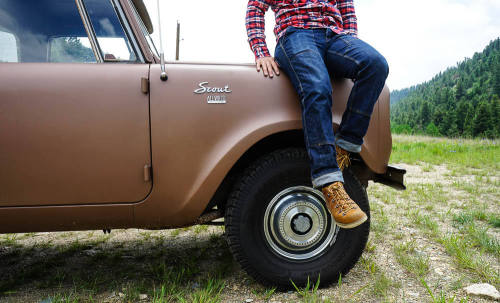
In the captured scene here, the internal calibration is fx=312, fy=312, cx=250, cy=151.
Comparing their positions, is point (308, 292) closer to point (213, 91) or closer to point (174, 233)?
point (213, 91)

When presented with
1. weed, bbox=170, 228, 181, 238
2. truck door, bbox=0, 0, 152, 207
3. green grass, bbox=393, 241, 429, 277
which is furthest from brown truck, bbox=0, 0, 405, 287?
weed, bbox=170, 228, 181, 238

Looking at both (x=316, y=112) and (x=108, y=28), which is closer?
(x=316, y=112)

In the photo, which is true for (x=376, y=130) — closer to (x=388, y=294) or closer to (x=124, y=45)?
(x=388, y=294)

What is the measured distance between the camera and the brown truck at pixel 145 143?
4.98 ft

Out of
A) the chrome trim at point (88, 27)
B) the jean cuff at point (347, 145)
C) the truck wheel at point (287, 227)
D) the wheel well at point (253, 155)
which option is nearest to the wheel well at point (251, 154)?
the wheel well at point (253, 155)

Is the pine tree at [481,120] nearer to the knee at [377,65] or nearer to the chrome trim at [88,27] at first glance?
the knee at [377,65]

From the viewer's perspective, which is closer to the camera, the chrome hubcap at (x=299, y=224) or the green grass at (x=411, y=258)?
the chrome hubcap at (x=299, y=224)

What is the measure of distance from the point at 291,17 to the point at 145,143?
3.80ft

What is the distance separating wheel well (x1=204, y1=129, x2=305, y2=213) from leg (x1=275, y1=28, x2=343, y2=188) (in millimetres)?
255

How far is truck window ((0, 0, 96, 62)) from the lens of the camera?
167 centimetres

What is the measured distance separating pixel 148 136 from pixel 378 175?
4.62ft

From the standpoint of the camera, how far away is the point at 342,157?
1.69 metres

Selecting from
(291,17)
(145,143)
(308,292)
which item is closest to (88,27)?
(145,143)

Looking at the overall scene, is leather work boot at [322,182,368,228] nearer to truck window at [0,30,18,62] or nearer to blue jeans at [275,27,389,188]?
blue jeans at [275,27,389,188]
